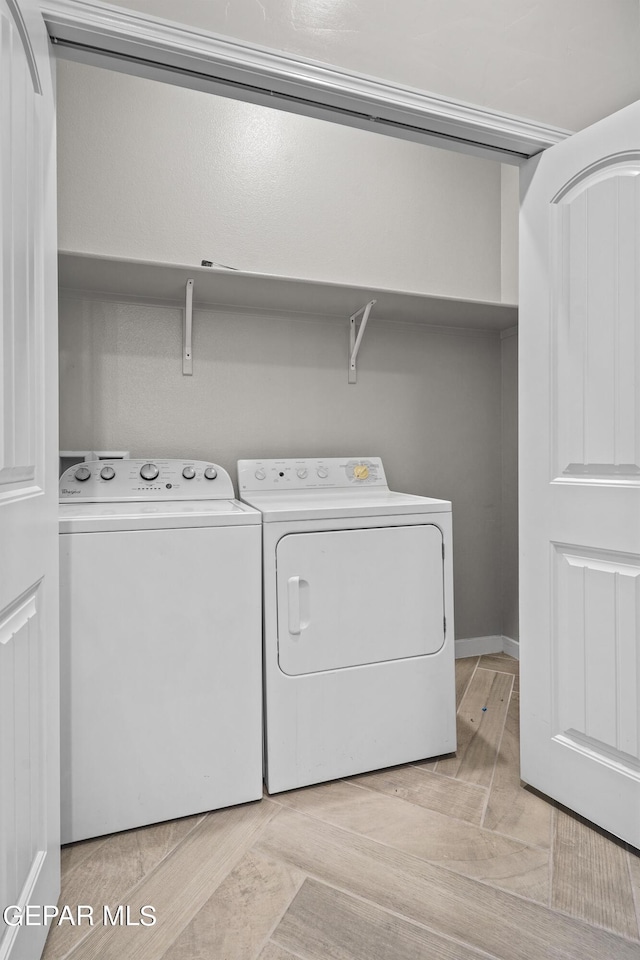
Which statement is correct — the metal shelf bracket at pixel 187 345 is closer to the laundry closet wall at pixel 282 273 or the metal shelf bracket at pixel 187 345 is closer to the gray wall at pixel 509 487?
the laundry closet wall at pixel 282 273

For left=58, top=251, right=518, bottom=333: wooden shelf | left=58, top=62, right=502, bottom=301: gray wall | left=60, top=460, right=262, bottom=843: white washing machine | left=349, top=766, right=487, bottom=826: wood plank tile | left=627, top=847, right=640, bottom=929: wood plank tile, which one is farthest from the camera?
left=58, top=62, right=502, bottom=301: gray wall

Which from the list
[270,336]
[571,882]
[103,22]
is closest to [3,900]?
[571,882]

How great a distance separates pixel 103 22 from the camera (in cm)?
111

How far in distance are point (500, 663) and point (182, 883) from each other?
1.80 m

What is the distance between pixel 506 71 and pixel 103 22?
1.00 metres

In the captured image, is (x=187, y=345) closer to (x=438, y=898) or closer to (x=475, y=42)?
(x=475, y=42)

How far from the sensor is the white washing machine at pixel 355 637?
5.25 ft

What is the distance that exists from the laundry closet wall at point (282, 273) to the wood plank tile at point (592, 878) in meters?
1.32

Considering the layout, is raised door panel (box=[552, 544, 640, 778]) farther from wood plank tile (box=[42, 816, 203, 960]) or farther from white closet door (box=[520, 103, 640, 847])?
wood plank tile (box=[42, 816, 203, 960])

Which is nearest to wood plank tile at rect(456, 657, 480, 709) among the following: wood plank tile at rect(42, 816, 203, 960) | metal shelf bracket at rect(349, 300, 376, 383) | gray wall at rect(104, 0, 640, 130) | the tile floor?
the tile floor

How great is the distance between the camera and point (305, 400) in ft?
7.92

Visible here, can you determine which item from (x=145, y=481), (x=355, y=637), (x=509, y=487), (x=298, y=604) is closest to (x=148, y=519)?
(x=298, y=604)

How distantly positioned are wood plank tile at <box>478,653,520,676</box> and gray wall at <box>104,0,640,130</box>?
211 centimetres

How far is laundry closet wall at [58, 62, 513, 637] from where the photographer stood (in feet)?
6.86
